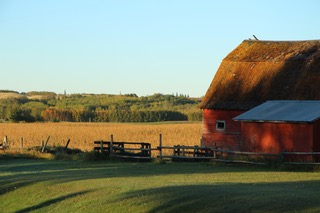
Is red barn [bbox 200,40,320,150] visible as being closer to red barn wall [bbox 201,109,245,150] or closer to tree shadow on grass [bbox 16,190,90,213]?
red barn wall [bbox 201,109,245,150]

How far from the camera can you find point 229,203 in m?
23.4

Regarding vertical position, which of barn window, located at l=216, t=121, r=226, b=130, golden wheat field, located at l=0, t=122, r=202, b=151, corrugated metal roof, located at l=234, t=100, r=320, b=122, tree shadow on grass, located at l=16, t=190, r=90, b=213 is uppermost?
corrugated metal roof, located at l=234, t=100, r=320, b=122

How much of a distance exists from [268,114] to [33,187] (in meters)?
15.2

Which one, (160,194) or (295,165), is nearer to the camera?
(160,194)

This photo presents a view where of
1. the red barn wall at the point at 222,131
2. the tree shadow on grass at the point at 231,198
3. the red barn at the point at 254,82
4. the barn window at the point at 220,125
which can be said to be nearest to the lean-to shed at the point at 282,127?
the red barn at the point at 254,82

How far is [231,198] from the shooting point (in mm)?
24062

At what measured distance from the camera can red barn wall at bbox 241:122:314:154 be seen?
38.4m

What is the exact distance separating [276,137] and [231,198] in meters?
16.6

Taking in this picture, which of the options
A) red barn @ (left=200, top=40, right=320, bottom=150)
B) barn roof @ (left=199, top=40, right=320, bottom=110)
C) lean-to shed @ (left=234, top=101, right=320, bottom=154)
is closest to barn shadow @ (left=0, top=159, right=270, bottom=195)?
lean-to shed @ (left=234, top=101, right=320, bottom=154)

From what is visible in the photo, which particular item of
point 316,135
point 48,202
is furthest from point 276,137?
point 48,202

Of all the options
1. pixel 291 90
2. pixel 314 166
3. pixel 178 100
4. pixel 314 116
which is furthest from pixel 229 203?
pixel 178 100

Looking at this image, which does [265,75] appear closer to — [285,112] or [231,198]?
[285,112]

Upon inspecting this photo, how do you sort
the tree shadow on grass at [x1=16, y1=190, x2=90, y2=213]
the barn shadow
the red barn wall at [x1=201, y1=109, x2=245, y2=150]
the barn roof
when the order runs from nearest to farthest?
the tree shadow on grass at [x1=16, y1=190, x2=90, y2=213] → the barn shadow → the barn roof → the red barn wall at [x1=201, y1=109, x2=245, y2=150]

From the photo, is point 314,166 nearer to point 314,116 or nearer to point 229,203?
point 314,116
